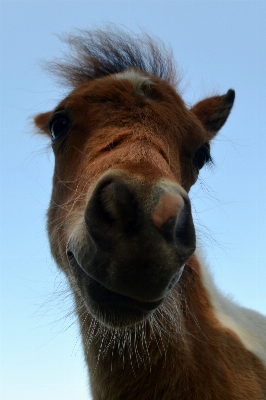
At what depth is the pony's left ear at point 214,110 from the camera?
499 cm

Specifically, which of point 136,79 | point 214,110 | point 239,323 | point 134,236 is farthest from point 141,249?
point 214,110

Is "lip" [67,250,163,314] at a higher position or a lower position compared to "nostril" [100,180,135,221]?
lower

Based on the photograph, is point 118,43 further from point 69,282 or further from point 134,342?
point 134,342

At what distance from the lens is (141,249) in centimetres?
225

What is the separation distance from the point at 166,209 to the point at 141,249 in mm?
266

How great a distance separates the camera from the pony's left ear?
197 inches

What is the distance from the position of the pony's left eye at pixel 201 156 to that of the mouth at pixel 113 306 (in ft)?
6.46

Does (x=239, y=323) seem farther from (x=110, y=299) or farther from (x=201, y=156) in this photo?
(x=110, y=299)

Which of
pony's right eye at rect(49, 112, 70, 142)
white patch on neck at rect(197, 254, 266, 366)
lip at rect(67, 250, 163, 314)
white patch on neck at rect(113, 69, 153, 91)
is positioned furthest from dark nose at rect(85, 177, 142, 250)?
white patch on neck at rect(197, 254, 266, 366)

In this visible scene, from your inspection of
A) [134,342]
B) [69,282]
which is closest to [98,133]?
[69,282]

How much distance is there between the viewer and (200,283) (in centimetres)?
419

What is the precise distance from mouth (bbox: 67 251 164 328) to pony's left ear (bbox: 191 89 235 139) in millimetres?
3023

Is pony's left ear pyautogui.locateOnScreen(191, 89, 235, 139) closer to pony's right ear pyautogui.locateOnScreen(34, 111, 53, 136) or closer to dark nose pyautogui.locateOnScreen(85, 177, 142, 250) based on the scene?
pony's right ear pyautogui.locateOnScreen(34, 111, 53, 136)

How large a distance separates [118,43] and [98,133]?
99.3 inches
